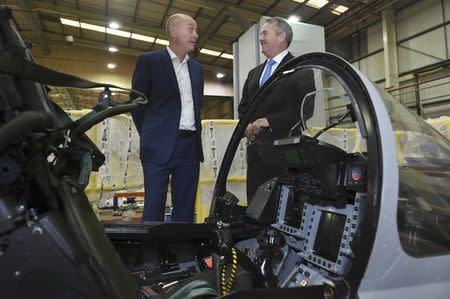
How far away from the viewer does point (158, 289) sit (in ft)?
6.06

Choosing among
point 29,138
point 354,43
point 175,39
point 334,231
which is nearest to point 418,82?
point 354,43

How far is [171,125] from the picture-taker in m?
2.68

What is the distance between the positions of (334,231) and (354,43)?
1307 centimetres

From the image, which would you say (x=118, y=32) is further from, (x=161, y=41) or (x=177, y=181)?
(x=177, y=181)

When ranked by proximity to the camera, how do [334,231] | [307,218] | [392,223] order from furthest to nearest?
1. [307,218]
2. [334,231]
3. [392,223]

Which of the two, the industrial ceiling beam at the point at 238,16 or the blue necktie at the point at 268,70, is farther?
the industrial ceiling beam at the point at 238,16

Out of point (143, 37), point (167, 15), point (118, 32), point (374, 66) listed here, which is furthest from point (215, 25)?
point (374, 66)

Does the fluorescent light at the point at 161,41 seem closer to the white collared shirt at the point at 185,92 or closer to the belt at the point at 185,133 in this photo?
the white collared shirt at the point at 185,92

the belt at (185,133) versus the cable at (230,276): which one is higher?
the belt at (185,133)

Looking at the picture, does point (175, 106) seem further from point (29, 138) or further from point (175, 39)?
point (29, 138)

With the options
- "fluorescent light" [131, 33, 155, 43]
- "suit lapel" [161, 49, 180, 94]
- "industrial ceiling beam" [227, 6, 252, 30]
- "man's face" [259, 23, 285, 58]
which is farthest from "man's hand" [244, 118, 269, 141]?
"fluorescent light" [131, 33, 155, 43]

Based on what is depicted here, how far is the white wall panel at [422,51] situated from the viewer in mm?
10414

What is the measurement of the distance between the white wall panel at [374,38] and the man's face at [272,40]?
1066 cm

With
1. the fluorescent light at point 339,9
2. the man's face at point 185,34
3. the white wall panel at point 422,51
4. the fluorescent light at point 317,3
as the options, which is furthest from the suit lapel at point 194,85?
the white wall panel at point 422,51
